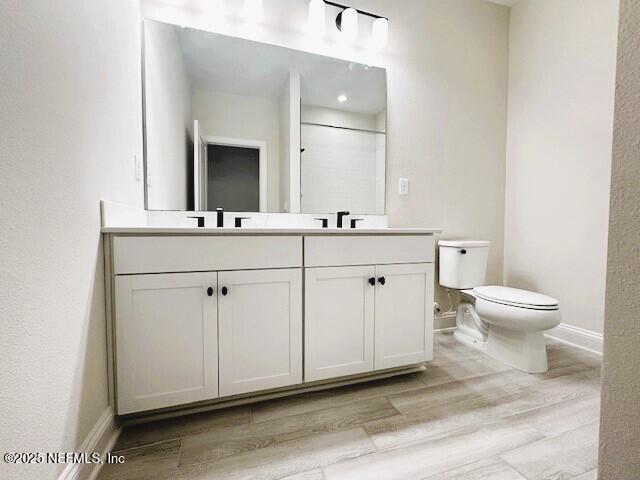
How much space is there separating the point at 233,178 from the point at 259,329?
3.00ft

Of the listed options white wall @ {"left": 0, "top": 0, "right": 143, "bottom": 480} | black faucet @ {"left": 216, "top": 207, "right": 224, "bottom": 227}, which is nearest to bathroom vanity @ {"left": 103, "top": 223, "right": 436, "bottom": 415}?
white wall @ {"left": 0, "top": 0, "right": 143, "bottom": 480}

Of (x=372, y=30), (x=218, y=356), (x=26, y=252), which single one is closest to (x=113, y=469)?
(x=218, y=356)

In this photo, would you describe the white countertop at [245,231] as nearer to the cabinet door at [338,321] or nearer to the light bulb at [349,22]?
the cabinet door at [338,321]

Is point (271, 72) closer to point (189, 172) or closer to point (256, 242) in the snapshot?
point (189, 172)

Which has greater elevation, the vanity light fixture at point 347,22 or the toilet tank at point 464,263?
the vanity light fixture at point 347,22

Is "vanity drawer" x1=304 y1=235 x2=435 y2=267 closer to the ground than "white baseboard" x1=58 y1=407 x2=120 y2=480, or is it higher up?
higher up

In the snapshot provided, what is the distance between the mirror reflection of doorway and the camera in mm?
1704

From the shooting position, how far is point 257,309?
126 centimetres

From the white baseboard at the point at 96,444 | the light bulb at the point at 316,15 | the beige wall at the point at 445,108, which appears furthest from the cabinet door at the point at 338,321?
the light bulb at the point at 316,15

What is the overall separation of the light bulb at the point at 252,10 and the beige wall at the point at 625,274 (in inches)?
69.8

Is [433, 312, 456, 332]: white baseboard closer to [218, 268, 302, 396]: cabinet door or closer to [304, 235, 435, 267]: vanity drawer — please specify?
[304, 235, 435, 267]: vanity drawer

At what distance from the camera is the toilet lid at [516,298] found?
1563 mm

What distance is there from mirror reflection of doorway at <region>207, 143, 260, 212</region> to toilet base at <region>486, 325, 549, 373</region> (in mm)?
1666

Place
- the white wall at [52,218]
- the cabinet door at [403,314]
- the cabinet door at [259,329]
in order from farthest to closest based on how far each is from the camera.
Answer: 1. the cabinet door at [403,314]
2. the cabinet door at [259,329]
3. the white wall at [52,218]
